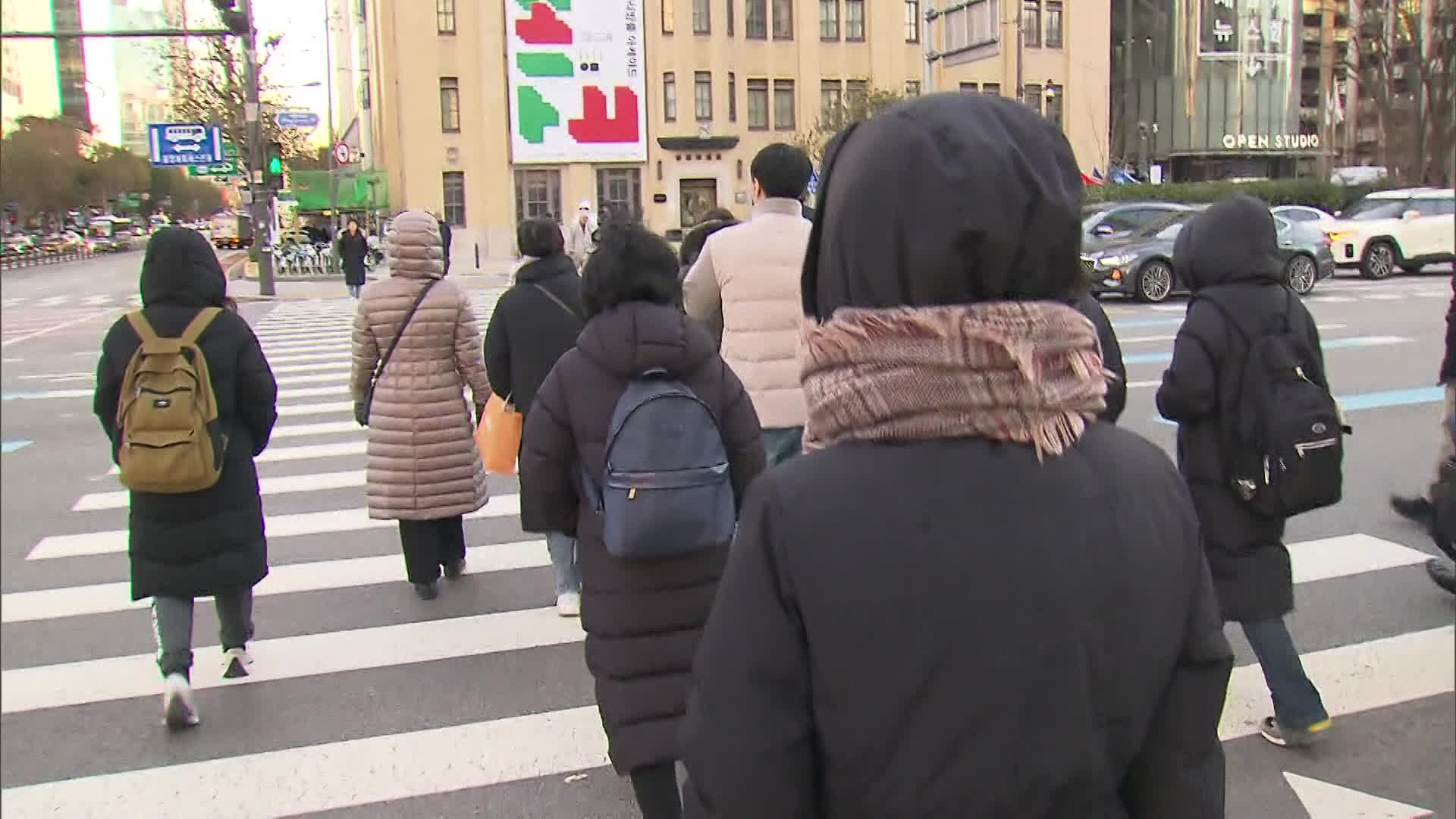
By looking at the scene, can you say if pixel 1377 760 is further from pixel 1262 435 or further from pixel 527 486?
pixel 527 486

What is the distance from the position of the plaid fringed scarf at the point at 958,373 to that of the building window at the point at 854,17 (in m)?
46.3

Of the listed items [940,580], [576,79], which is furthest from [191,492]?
[576,79]

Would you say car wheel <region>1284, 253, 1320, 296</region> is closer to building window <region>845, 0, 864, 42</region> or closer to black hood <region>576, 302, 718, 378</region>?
black hood <region>576, 302, 718, 378</region>

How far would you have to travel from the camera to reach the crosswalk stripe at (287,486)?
27.4 feet

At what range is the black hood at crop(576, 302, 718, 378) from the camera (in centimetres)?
338

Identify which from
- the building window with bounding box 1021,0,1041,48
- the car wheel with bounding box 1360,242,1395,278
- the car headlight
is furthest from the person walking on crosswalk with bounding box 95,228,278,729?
the building window with bounding box 1021,0,1041,48

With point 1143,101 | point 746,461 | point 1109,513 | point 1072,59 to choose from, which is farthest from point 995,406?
point 1143,101

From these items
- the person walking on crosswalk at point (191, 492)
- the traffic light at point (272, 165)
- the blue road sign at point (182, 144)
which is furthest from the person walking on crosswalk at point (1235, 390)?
the traffic light at point (272, 165)

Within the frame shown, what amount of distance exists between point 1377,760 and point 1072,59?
49.8m

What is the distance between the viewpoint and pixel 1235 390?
3934mm

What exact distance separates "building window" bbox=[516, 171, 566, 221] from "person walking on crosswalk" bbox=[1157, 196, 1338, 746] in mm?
41593

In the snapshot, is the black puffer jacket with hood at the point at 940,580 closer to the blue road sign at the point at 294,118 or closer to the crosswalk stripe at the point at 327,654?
the crosswalk stripe at the point at 327,654

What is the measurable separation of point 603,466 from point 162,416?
1752mm

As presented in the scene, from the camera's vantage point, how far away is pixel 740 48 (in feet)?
147
